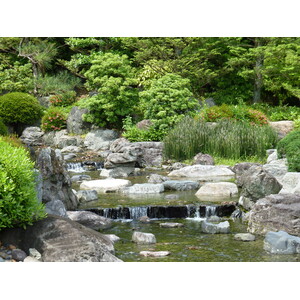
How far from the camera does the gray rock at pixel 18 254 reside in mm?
5652

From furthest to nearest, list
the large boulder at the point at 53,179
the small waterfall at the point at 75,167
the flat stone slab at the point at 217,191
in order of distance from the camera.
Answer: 1. the small waterfall at the point at 75,167
2. the flat stone slab at the point at 217,191
3. the large boulder at the point at 53,179

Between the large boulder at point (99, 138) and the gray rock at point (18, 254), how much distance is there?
43.1 ft

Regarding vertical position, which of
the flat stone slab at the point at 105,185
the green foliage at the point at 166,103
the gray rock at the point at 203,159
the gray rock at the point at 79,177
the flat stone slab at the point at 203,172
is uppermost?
the green foliage at the point at 166,103

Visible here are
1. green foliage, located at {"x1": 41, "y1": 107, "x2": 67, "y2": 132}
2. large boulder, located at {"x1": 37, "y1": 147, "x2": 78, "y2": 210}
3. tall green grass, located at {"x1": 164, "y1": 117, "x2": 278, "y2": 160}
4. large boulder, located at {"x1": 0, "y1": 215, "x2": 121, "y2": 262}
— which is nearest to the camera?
large boulder, located at {"x1": 0, "y1": 215, "x2": 121, "y2": 262}

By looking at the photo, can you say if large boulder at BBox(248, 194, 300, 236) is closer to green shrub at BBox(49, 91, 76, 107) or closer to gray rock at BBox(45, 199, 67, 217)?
gray rock at BBox(45, 199, 67, 217)

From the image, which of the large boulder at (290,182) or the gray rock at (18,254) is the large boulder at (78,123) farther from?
the gray rock at (18,254)

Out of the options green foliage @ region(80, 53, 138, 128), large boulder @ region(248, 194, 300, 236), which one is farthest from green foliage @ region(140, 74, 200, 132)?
large boulder @ region(248, 194, 300, 236)

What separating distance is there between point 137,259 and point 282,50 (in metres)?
16.4

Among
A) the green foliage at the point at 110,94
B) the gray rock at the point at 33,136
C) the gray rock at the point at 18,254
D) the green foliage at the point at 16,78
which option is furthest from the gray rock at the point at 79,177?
the green foliage at the point at 16,78

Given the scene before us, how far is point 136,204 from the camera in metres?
9.23

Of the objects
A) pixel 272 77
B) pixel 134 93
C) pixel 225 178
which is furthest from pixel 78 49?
pixel 225 178

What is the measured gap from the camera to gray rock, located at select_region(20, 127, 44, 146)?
67.7 ft

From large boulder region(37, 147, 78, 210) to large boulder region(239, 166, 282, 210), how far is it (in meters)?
3.28

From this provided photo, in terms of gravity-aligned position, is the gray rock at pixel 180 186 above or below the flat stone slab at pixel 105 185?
above
